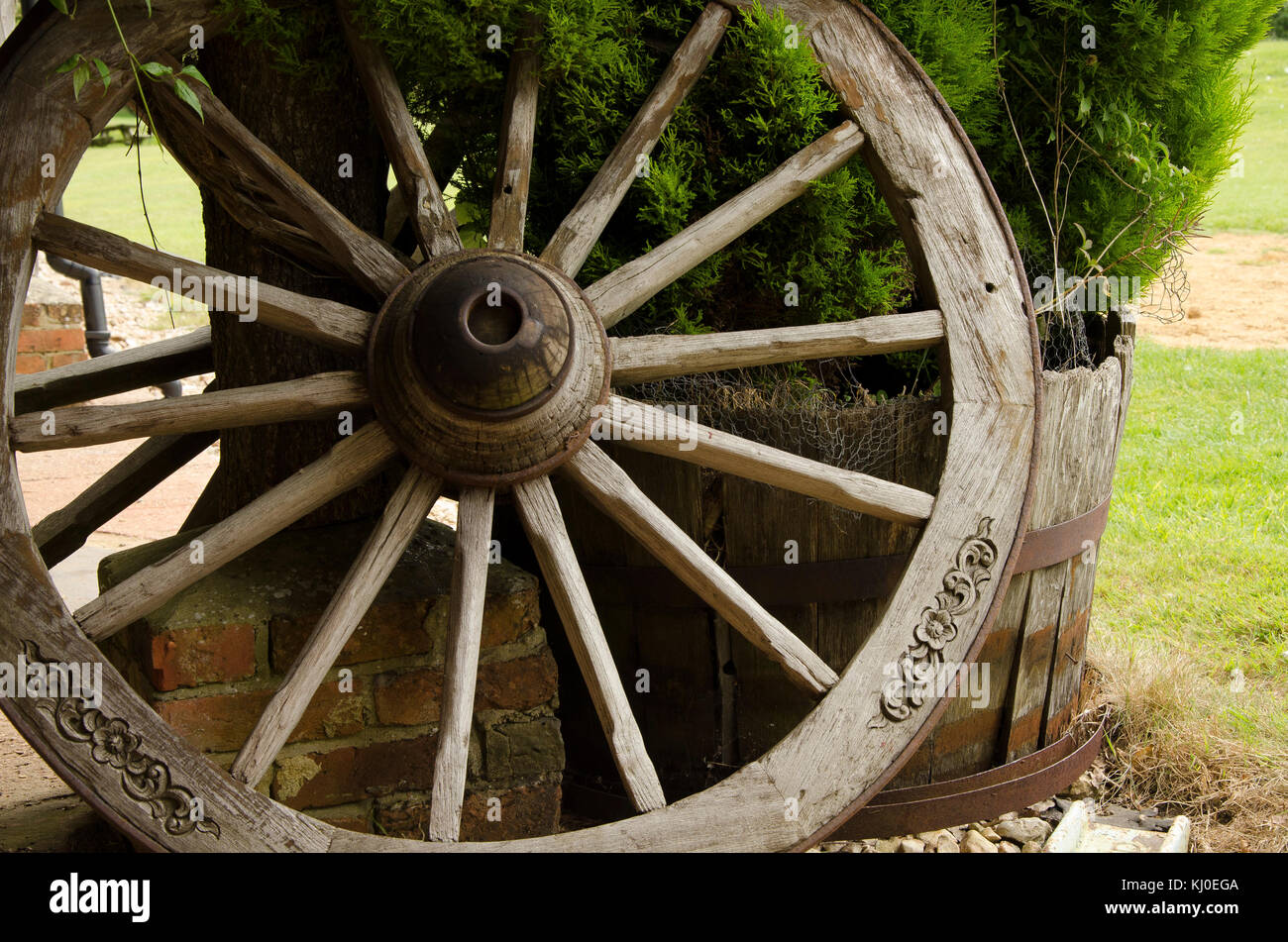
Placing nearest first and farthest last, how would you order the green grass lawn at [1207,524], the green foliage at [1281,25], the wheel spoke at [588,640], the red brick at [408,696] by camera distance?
the wheel spoke at [588,640] < the red brick at [408,696] < the green grass lawn at [1207,524] < the green foliage at [1281,25]

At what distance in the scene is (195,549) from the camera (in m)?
1.75

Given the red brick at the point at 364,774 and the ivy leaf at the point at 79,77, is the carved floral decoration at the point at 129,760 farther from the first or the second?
the ivy leaf at the point at 79,77

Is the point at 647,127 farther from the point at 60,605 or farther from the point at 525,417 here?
the point at 60,605

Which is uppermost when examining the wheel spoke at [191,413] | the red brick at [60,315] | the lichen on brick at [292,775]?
the red brick at [60,315]

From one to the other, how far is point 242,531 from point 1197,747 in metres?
2.02

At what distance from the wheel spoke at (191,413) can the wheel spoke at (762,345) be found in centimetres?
45

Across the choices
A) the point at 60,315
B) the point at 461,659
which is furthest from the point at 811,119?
the point at 60,315

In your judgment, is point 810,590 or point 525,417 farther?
point 810,590

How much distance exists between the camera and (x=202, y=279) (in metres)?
1.79

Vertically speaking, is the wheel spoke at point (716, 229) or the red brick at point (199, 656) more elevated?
the wheel spoke at point (716, 229)

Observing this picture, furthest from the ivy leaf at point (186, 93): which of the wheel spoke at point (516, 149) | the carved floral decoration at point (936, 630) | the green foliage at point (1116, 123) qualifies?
the green foliage at point (1116, 123)

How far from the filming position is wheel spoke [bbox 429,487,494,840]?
5.70ft

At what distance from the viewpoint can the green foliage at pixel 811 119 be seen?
194 centimetres
